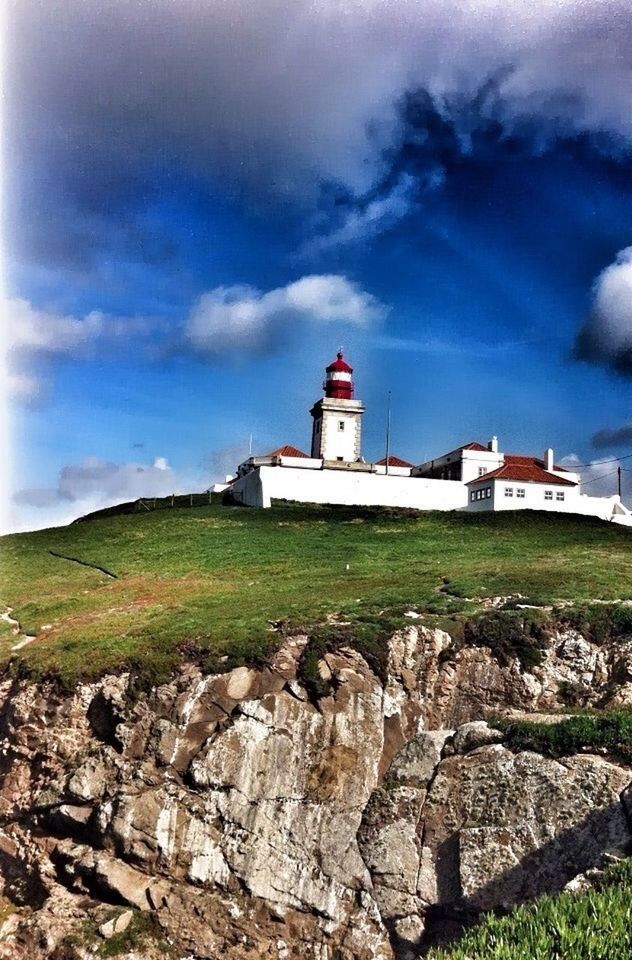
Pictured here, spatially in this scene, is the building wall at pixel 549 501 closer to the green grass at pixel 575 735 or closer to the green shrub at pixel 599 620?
the green shrub at pixel 599 620

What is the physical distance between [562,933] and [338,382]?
75.6 m

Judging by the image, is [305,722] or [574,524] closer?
[305,722]

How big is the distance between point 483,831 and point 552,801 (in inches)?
76.3

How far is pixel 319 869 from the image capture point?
2256cm

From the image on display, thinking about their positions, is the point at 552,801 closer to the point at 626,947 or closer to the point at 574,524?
the point at 626,947

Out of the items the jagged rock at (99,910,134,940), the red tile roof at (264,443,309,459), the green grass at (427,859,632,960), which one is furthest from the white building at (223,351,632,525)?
the green grass at (427,859,632,960)

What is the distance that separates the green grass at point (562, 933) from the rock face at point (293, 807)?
666cm

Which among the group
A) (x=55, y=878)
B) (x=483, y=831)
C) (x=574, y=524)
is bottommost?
(x=55, y=878)

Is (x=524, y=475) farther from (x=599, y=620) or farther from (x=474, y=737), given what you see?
(x=474, y=737)

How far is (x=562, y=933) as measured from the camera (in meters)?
12.4

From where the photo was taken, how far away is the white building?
222 feet

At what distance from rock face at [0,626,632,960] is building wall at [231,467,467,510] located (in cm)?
4261

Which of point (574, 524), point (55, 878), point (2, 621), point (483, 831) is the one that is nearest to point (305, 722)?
point (483, 831)

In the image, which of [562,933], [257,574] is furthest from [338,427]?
[562,933]
